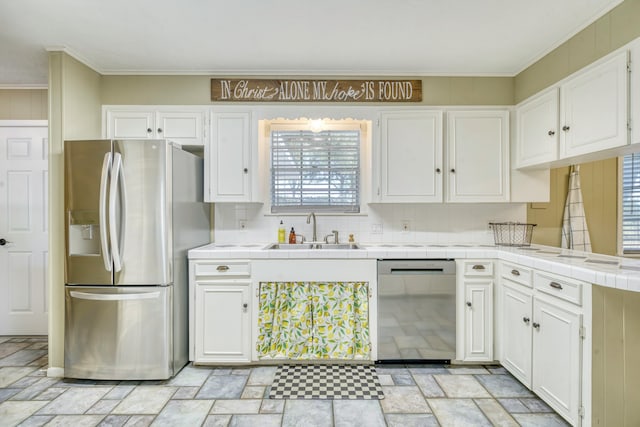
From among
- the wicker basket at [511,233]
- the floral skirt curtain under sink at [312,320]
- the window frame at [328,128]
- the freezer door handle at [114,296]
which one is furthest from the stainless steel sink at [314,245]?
the wicker basket at [511,233]

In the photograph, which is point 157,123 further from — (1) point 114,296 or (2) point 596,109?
(2) point 596,109

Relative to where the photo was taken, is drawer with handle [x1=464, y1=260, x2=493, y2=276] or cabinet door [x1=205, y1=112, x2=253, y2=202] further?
cabinet door [x1=205, y1=112, x2=253, y2=202]

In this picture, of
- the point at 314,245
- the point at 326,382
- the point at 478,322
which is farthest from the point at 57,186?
the point at 478,322

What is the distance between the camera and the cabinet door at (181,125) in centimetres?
295

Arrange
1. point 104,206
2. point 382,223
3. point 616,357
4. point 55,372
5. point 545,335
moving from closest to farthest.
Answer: point 616,357 → point 545,335 → point 104,206 → point 55,372 → point 382,223

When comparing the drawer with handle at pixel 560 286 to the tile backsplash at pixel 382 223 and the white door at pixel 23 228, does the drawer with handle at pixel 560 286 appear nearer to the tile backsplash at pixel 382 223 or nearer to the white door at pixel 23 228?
the tile backsplash at pixel 382 223

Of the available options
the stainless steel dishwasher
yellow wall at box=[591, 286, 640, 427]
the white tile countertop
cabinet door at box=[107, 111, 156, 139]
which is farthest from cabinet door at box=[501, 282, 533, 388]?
cabinet door at box=[107, 111, 156, 139]

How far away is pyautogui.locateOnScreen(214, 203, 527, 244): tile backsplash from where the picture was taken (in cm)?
319

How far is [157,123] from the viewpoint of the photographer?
9.68ft

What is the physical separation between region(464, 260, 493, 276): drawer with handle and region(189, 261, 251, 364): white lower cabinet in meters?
1.72

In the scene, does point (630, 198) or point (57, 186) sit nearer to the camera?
point (57, 186)

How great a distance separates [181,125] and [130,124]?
455 millimetres

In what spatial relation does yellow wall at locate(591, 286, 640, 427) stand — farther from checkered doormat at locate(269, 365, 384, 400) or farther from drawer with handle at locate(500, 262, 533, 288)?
checkered doormat at locate(269, 365, 384, 400)

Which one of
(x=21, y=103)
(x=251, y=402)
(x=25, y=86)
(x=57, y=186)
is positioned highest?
(x=25, y=86)
